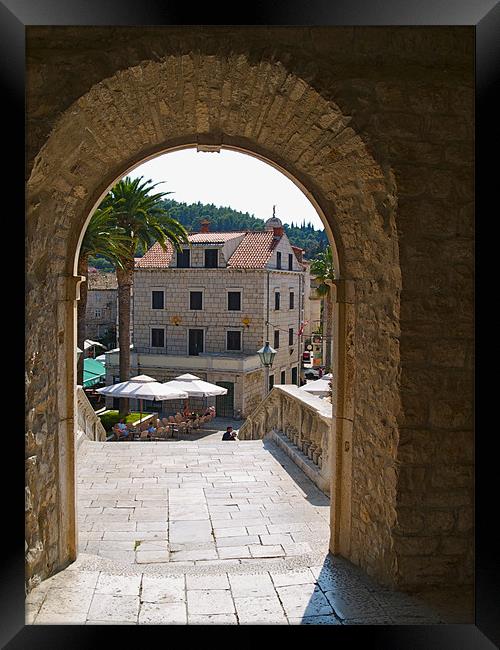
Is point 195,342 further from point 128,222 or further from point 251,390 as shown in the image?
point 128,222

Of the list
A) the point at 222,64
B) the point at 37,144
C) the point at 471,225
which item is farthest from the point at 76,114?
the point at 471,225

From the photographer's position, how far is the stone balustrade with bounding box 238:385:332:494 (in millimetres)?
7884

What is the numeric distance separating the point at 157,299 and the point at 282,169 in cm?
2756

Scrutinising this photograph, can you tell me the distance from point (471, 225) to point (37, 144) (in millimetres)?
3284

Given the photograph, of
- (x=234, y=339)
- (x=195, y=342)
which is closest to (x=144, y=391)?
(x=234, y=339)

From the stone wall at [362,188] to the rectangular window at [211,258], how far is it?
2647 centimetres

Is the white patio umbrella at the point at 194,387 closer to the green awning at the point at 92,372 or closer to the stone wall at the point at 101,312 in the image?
the green awning at the point at 92,372

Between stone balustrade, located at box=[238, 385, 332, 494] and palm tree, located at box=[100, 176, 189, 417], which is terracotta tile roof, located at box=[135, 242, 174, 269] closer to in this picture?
palm tree, located at box=[100, 176, 189, 417]

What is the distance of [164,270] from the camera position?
32.9 metres

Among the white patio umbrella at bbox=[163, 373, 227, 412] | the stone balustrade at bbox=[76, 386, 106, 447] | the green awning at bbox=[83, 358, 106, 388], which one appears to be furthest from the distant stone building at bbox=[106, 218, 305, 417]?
the stone balustrade at bbox=[76, 386, 106, 447]

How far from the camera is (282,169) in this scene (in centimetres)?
620

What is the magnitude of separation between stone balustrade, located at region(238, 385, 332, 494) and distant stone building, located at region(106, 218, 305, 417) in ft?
62.1

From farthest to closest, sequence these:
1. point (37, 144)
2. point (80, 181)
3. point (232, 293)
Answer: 1. point (232, 293)
2. point (80, 181)
3. point (37, 144)
